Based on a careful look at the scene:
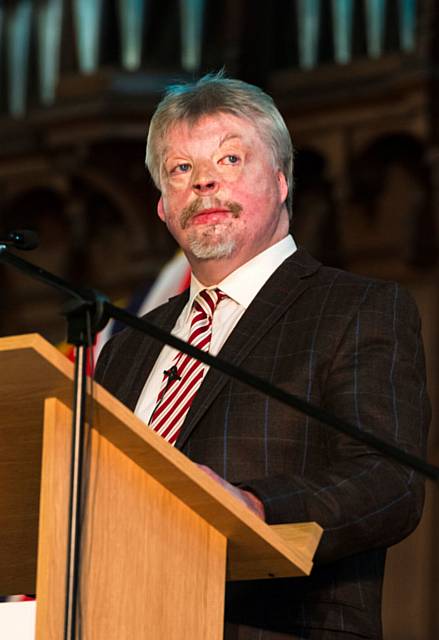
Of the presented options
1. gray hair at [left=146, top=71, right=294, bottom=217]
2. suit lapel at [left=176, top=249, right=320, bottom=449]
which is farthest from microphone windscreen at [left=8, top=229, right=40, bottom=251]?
gray hair at [left=146, top=71, right=294, bottom=217]

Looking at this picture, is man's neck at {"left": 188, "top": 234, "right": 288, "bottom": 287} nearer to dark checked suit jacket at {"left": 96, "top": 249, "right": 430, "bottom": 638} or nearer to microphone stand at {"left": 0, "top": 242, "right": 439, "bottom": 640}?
dark checked suit jacket at {"left": 96, "top": 249, "right": 430, "bottom": 638}

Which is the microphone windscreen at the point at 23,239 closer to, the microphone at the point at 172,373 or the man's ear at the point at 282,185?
the microphone at the point at 172,373

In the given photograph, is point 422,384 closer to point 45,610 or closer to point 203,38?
point 45,610

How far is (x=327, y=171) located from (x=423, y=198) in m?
0.47

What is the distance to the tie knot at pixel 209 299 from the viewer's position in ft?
10.5

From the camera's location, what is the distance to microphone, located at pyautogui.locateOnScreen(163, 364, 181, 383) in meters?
3.06

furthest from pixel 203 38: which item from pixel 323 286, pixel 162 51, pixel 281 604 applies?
pixel 281 604

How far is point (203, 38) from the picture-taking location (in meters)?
7.48

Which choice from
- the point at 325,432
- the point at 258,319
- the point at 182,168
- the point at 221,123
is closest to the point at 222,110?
the point at 221,123

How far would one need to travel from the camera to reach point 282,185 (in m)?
3.28

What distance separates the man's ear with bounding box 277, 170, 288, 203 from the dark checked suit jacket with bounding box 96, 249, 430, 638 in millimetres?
225

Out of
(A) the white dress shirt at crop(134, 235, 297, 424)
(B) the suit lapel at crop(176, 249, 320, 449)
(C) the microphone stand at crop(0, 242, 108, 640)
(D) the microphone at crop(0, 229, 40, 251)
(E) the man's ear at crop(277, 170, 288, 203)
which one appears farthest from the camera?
(E) the man's ear at crop(277, 170, 288, 203)

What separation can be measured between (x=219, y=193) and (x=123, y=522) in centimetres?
93

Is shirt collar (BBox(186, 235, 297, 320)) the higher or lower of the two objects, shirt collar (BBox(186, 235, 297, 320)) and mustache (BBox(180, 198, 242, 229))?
the lower
